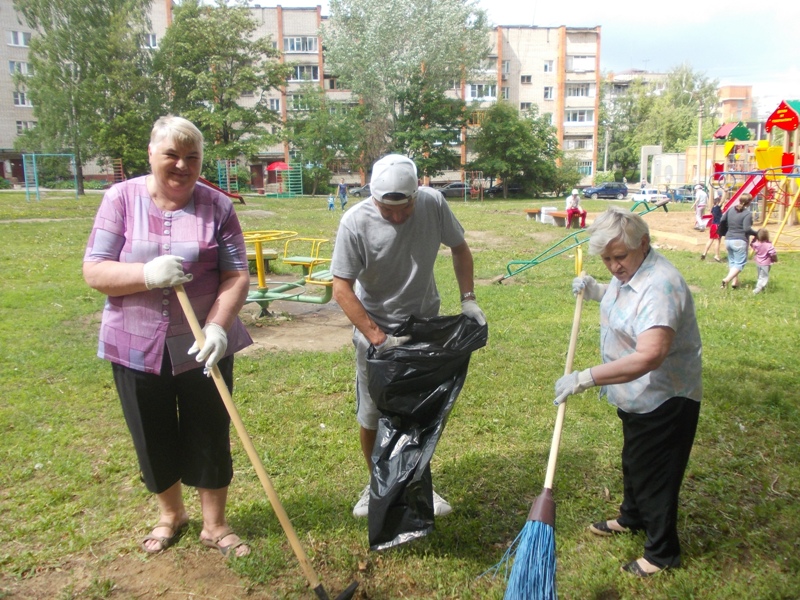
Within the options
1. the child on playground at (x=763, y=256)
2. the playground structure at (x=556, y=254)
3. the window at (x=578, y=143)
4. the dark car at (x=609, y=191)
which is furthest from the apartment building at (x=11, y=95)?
the child on playground at (x=763, y=256)

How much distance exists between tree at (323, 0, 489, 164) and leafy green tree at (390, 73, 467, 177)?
0.35m

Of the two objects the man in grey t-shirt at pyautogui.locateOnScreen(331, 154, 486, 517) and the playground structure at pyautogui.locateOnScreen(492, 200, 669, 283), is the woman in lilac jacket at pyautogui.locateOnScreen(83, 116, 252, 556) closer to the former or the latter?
the man in grey t-shirt at pyautogui.locateOnScreen(331, 154, 486, 517)

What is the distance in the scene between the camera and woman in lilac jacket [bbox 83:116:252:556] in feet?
8.12

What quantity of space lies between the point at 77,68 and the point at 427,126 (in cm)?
1827

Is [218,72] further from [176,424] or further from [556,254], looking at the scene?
[176,424]

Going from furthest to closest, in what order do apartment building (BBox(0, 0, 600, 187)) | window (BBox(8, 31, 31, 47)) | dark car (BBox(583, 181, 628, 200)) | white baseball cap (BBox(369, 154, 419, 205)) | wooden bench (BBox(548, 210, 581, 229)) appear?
apartment building (BBox(0, 0, 600, 187)) < window (BBox(8, 31, 31, 47)) < dark car (BBox(583, 181, 628, 200)) < wooden bench (BBox(548, 210, 581, 229)) < white baseball cap (BBox(369, 154, 419, 205))

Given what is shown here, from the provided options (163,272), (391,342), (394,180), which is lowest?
(391,342)

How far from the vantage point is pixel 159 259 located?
2.39m

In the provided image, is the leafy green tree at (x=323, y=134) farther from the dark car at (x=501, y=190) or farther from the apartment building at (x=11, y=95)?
the apartment building at (x=11, y=95)

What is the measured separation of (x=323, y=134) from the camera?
38.1 metres

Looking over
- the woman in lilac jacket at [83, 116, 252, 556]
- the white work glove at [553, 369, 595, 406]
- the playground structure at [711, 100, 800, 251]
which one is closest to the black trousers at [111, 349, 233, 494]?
the woman in lilac jacket at [83, 116, 252, 556]

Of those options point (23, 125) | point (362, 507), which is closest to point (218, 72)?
point (23, 125)

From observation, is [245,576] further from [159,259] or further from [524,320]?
[524,320]

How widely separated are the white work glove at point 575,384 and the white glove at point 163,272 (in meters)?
1.51
